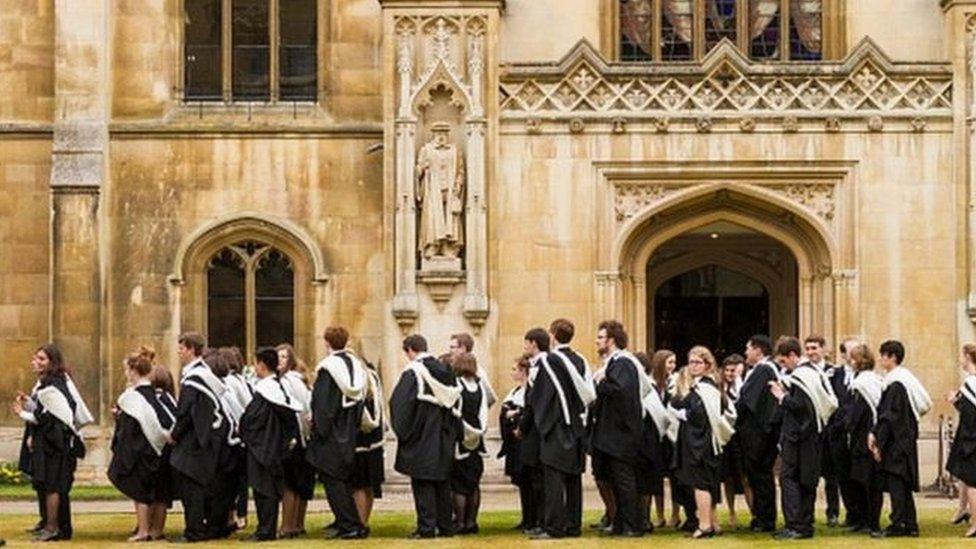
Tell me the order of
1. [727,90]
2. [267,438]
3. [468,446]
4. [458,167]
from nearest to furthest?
[267,438] → [468,446] → [458,167] → [727,90]

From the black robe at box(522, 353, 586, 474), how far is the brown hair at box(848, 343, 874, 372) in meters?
2.72

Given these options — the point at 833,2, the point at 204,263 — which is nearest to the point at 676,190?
the point at 833,2

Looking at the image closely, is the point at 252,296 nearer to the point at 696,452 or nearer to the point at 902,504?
the point at 696,452

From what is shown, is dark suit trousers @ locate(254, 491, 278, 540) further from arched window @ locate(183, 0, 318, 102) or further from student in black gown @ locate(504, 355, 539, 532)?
arched window @ locate(183, 0, 318, 102)

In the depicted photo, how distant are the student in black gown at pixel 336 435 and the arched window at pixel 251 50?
10.1 meters

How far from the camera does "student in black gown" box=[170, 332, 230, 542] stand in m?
20.1

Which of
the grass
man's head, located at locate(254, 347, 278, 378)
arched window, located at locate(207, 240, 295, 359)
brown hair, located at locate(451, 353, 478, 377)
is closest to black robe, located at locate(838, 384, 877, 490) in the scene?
the grass

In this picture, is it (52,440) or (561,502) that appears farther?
(52,440)

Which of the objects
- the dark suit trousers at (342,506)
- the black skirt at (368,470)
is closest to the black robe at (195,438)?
the dark suit trousers at (342,506)

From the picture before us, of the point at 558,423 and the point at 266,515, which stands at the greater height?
the point at 558,423

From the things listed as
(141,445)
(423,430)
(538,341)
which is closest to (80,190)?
(141,445)

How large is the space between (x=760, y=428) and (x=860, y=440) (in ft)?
3.27

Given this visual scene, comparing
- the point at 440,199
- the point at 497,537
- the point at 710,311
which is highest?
the point at 440,199

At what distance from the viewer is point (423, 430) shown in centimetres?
2064
